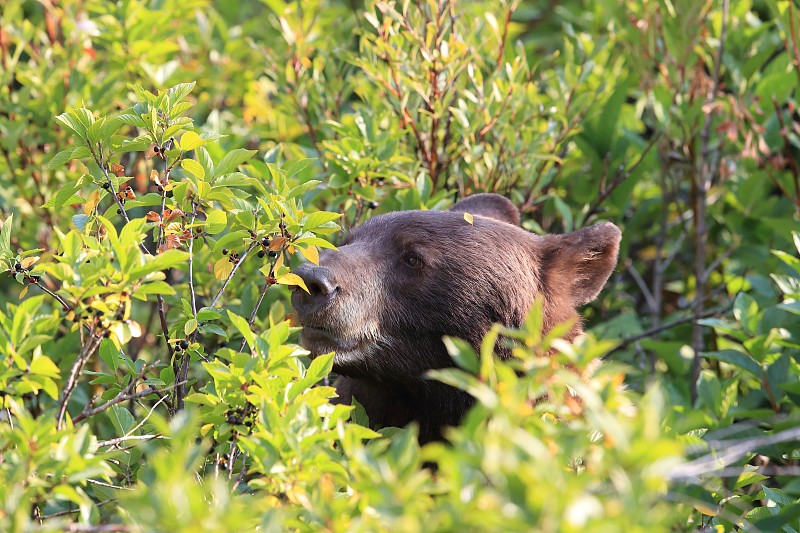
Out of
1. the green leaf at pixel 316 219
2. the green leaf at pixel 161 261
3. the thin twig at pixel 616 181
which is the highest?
the green leaf at pixel 161 261

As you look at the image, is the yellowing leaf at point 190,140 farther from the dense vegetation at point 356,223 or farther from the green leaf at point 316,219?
the green leaf at point 316,219

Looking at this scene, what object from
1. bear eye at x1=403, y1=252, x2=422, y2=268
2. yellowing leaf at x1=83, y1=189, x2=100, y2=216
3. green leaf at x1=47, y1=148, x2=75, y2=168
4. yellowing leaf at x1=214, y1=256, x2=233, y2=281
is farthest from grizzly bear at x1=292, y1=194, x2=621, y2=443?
green leaf at x1=47, y1=148, x2=75, y2=168

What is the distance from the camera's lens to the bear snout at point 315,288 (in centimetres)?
→ 389

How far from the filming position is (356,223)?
4.88m

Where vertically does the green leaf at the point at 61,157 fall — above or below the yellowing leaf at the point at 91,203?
above

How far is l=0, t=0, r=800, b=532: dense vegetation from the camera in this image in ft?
7.47

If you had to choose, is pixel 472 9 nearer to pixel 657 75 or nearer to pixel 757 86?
pixel 657 75

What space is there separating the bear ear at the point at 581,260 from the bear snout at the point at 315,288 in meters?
1.08

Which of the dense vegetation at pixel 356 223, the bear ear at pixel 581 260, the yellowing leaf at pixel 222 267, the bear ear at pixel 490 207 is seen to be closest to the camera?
the dense vegetation at pixel 356 223

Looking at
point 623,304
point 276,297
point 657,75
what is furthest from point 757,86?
point 276,297

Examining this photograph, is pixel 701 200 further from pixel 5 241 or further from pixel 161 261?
pixel 5 241

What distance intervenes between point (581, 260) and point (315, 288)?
1301 millimetres

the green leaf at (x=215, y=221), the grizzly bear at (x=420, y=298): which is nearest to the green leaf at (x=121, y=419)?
the green leaf at (x=215, y=221)

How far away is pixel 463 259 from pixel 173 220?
1304mm
